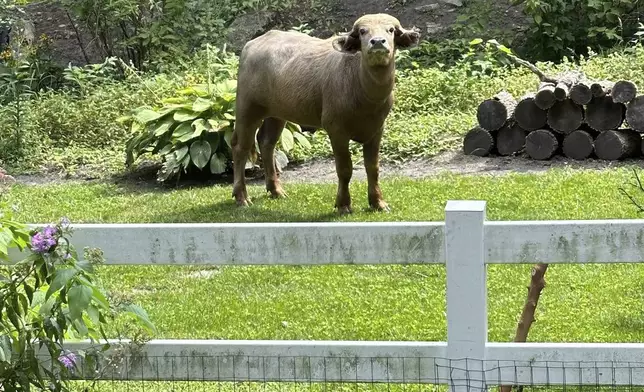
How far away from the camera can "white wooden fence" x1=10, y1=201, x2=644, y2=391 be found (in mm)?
4406

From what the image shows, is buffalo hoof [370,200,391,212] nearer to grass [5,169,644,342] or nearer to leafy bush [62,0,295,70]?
grass [5,169,644,342]

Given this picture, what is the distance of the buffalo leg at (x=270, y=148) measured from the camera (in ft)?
39.0

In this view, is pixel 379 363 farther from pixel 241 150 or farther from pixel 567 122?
pixel 567 122

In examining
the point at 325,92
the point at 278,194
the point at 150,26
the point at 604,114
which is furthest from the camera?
the point at 150,26

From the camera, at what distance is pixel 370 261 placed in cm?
462

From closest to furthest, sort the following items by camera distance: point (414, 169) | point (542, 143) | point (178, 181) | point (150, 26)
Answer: point (542, 143) → point (414, 169) → point (178, 181) → point (150, 26)

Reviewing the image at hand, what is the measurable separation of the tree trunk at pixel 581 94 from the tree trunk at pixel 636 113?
0.46m

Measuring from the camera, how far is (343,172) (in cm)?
1076

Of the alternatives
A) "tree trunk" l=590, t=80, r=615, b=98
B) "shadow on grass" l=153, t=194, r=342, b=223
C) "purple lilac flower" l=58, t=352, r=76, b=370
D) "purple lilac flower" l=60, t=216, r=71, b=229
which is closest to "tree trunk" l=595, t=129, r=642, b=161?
"tree trunk" l=590, t=80, r=615, b=98

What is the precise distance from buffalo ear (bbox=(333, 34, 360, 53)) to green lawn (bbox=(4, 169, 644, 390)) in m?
1.57

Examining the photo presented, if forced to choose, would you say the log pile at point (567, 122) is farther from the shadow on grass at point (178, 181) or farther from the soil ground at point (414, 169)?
the shadow on grass at point (178, 181)

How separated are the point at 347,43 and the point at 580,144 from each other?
3336 millimetres

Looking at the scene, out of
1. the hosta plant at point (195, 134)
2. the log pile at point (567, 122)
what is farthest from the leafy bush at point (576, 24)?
the hosta plant at point (195, 134)

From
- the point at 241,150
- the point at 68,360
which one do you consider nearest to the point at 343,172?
the point at 241,150
